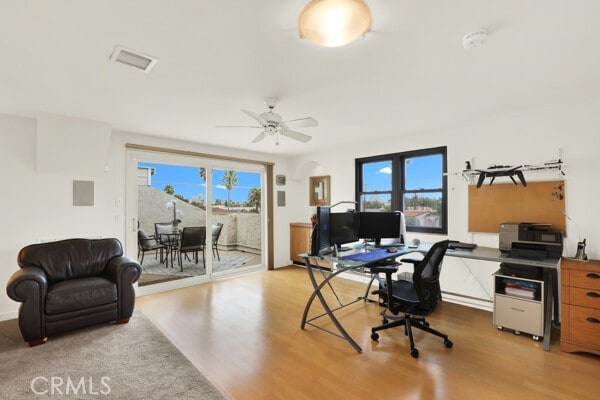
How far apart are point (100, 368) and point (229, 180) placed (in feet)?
11.8

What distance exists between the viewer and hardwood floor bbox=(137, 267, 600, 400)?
2.04 meters

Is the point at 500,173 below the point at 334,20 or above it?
below

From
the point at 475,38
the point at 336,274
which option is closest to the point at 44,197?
the point at 336,274

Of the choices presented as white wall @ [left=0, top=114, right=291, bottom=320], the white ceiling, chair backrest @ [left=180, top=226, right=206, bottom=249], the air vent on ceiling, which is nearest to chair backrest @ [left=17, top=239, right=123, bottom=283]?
white wall @ [left=0, top=114, right=291, bottom=320]

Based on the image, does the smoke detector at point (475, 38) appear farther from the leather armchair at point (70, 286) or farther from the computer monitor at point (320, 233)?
the leather armchair at point (70, 286)

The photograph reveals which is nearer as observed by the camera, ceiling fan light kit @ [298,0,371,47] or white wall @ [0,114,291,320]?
ceiling fan light kit @ [298,0,371,47]

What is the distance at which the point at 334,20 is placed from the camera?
4.93 feet

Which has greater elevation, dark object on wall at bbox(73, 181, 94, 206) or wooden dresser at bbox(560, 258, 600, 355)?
dark object on wall at bbox(73, 181, 94, 206)

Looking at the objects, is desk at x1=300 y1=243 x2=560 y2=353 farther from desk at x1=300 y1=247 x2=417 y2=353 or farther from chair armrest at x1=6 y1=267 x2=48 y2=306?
chair armrest at x1=6 y1=267 x2=48 y2=306

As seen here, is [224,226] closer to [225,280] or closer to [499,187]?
[225,280]

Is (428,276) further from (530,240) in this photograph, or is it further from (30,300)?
(30,300)

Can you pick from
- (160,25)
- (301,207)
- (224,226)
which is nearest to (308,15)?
(160,25)

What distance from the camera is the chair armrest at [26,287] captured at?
103 inches

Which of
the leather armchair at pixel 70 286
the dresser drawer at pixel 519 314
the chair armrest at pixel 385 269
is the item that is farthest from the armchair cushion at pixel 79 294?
the dresser drawer at pixel 519 314
